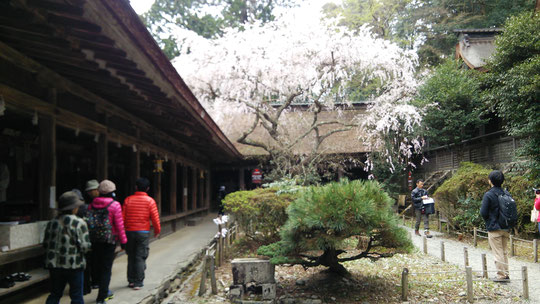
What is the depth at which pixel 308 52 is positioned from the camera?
14008mm

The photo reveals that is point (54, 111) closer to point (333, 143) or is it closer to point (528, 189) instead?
point (528, 189)

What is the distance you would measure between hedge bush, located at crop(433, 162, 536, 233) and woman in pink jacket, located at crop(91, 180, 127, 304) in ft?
30.6

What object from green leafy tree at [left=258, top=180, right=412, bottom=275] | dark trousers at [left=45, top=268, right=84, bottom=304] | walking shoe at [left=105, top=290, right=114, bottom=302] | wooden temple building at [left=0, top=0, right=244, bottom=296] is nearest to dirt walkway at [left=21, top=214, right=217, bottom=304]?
walking shoe at [left=105, top=290, right=114, bottom=302]

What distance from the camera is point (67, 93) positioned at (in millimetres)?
5445

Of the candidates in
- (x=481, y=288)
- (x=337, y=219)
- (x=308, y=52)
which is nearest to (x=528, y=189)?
(x=481, y=288)

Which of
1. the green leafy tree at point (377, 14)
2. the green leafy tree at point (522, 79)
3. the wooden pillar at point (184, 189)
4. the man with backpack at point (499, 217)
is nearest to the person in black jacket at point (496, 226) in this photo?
the man with backpack at point (499, 217)

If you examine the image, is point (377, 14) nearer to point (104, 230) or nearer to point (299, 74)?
point (299, 74)

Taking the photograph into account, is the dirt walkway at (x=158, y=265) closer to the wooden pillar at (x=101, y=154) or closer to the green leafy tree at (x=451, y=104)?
the wooden pillar at (x=101, y=154)

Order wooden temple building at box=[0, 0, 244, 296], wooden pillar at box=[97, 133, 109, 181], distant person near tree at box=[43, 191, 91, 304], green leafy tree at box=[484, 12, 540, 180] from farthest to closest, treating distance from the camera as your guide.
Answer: green leafy tree at box=[484, 12, 540, 180] → wooden pillar at box=[97, 133, 109, 181] → distant person near tree at box=[43, 191, 91, 304] → wooden temple building at box=[0, 0, 244, 296]

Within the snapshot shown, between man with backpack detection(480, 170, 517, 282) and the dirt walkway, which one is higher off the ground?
man with backpack detection(480, 170, 517, 282)

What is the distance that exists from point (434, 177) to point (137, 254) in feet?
49.1

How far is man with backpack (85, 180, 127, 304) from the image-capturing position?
4.42m

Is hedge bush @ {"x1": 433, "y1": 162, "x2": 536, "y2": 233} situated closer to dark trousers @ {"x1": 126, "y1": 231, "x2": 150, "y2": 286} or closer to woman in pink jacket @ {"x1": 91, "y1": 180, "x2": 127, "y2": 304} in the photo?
dark trousers @ {"x1": 126, "y1": 231, "x2": 150, "y2": 286}

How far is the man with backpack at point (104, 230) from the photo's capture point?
442 centimetres
